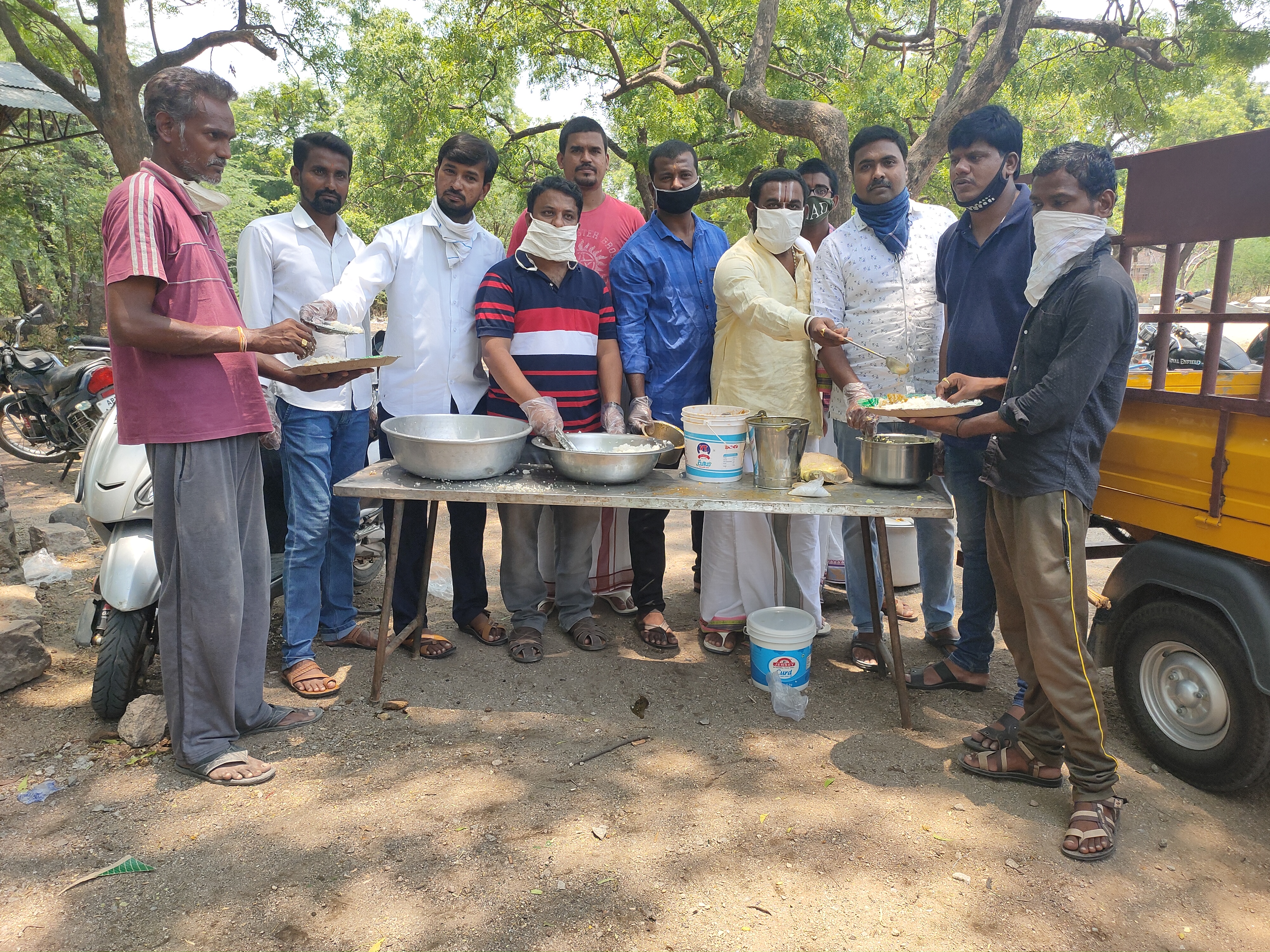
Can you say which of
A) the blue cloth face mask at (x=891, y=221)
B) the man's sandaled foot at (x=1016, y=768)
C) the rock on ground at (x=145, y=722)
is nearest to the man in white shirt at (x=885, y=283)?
the blue cloth face mask at (x=891, y=221)

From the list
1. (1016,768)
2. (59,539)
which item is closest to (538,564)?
(1016,768)

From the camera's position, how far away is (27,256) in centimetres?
1798

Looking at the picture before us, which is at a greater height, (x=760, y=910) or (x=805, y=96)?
(x=805, y=96)

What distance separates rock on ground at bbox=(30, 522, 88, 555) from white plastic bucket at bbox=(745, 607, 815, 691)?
4.38 m

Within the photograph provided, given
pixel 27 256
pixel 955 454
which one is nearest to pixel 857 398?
pixel 955 454

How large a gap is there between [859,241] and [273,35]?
920cm

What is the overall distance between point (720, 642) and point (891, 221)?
212 centimetres

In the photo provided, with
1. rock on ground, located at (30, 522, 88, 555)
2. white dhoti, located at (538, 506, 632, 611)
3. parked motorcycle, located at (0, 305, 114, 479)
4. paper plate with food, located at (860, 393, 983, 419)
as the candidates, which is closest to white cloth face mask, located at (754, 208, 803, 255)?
paper plate with food, located at (860, 393, 983, 419)

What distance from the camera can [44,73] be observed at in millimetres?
8445

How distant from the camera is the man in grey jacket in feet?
8.15

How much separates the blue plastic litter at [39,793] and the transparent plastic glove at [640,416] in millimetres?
2587

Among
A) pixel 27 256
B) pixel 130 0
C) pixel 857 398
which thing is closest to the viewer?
pixel 857 398

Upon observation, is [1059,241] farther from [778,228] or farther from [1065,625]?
[778,228]

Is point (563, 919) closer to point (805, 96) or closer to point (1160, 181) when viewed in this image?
point (1160, 181)
